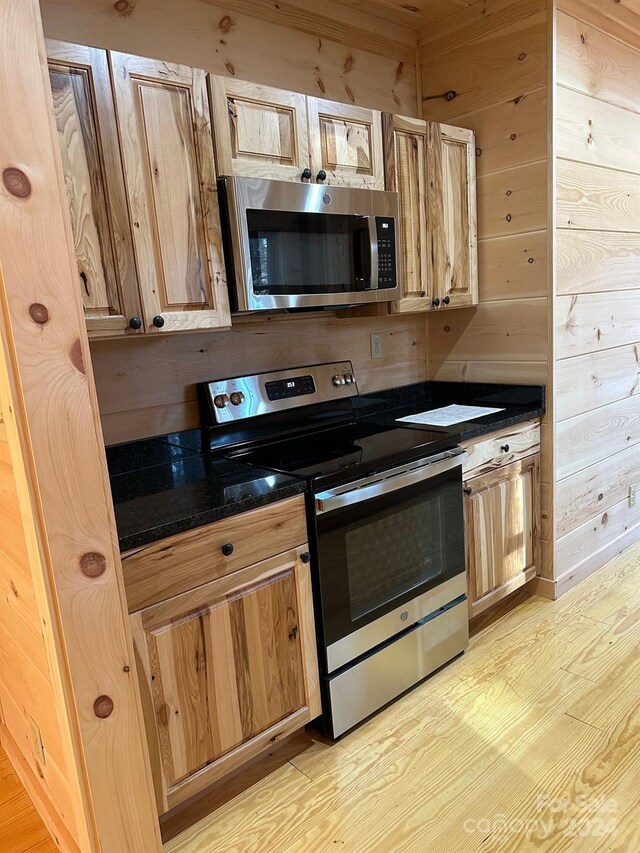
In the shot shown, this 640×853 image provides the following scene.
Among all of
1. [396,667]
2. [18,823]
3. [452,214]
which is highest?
[452,214]

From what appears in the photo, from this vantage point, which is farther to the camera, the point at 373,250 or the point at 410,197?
the point at 410,197

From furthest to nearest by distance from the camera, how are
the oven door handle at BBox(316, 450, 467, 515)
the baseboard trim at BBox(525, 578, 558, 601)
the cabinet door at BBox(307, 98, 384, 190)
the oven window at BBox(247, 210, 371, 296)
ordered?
the baseboard trim at BBox(525, 578, 558, 601), the cabinet door at BBox(307, 98, 384, 190), the oven window at BBox(247, 210, 371, 296), the oven door handle at BBox(316, 450, 467, 515)

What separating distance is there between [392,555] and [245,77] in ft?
5.68

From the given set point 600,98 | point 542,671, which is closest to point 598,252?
point 600,98

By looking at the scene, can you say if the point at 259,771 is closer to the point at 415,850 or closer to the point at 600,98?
the point at 415,850

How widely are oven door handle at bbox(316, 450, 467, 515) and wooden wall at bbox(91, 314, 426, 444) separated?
0.62 metres

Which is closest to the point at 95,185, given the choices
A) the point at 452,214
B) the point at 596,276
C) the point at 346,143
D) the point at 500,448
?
the point at 346,143

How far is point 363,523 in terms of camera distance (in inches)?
75.2

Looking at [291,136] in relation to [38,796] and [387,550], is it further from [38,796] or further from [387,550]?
[38,796]

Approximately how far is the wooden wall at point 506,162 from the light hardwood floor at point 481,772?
0.65 metres

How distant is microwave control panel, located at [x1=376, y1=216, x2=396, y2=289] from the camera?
2.24m

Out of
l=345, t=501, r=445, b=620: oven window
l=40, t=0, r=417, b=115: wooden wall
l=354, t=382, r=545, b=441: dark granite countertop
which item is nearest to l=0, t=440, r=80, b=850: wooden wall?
→ l=345, t=501, r=445, b=620: oven window

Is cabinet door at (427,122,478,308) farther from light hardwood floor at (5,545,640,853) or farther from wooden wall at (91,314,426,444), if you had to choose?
light hardwood floor at (5,545,640,853)

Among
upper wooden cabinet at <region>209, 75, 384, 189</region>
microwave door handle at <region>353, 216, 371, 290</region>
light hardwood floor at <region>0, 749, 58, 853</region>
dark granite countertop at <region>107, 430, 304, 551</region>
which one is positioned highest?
upper wooden cabinet at <region>209, 75, 384, 189</region>
